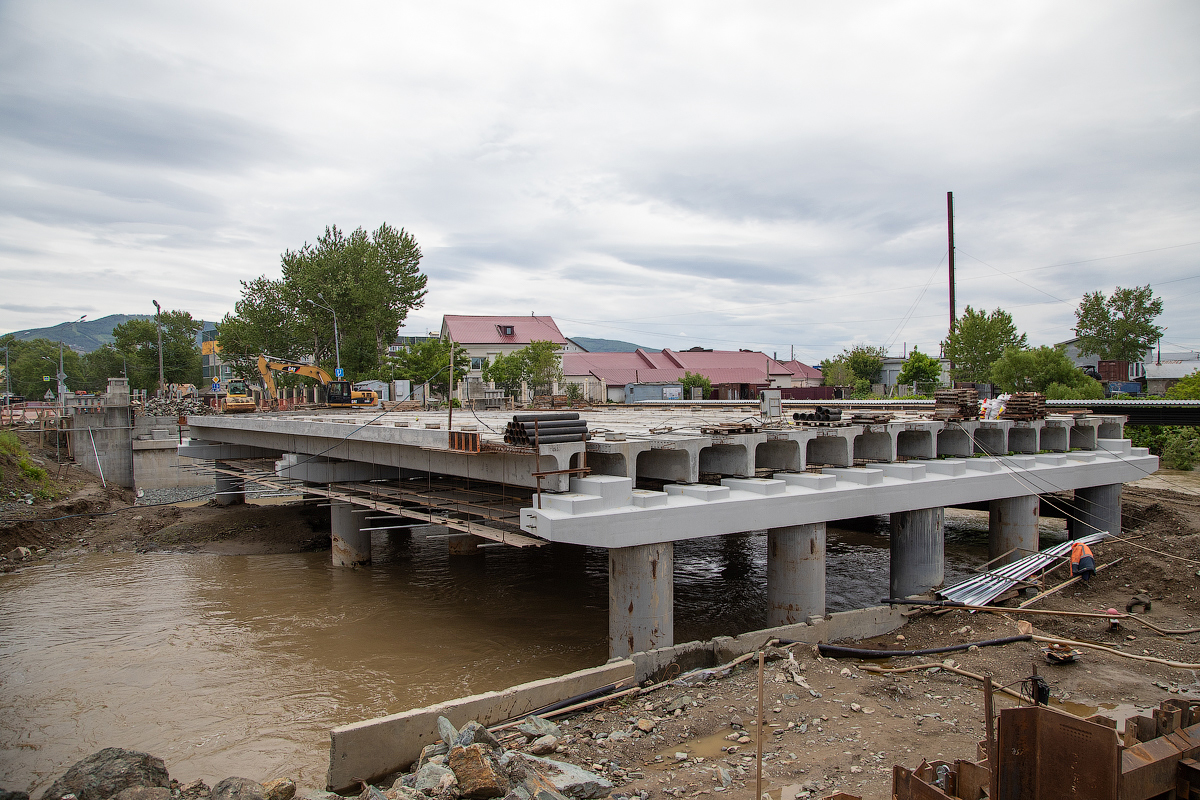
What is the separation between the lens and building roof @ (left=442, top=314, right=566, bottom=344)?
218 ft

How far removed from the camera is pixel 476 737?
796 cm

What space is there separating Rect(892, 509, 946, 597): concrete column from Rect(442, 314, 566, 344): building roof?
169ft

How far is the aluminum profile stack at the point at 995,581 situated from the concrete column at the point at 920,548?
0.77 meters

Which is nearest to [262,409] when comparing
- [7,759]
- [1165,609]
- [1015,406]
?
[7,759]


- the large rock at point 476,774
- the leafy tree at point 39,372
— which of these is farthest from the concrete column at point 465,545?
the leafy tree at point 39,372

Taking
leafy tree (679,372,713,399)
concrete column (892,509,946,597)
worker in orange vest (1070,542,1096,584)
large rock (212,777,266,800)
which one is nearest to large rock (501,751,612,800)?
large rock (212,777,266,800)

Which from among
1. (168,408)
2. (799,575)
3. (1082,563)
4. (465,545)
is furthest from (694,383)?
(799,575)

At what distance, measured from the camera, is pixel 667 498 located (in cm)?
1252

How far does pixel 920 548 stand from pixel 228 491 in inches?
1229

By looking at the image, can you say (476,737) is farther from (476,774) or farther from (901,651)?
(901,651)

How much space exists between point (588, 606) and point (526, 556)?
587cm

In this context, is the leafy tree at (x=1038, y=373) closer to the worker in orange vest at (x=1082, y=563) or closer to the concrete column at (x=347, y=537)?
the worker in orange vest at (x=1082, y=563)

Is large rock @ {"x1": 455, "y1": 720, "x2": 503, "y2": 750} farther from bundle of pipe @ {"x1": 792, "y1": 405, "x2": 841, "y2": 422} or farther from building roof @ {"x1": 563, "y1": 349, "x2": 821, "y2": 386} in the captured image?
building roof @ {"x1": 563, "y1": 349, "x2": 821, "y2": 386}

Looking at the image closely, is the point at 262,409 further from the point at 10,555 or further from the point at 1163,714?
the point at 1163,714
